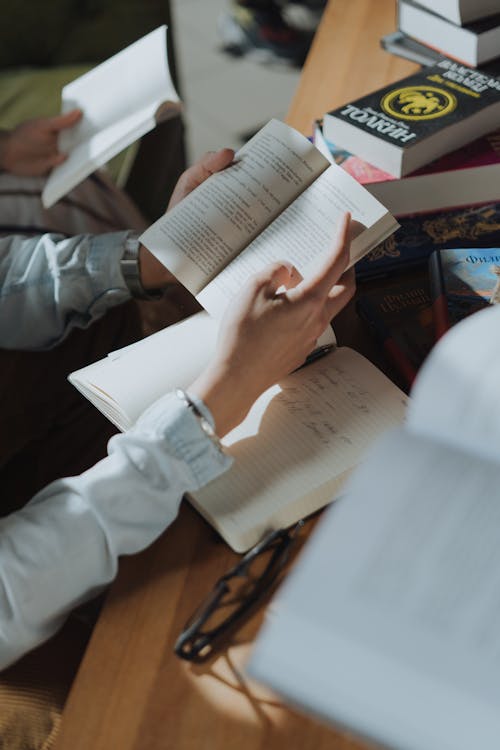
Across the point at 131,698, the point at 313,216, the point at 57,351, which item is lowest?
the point at 57,351

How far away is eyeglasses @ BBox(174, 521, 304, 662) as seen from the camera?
643 mm

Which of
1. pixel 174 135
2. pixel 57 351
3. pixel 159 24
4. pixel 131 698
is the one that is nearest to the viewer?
pixel 131 698

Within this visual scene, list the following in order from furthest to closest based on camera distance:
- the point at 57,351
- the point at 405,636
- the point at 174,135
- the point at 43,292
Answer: the point at 174,135, the point at 57,351, the point at 43,292, the point at 405,636

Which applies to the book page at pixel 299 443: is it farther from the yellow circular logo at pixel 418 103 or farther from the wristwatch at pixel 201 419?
the yellow circular logo at pixel 418 103

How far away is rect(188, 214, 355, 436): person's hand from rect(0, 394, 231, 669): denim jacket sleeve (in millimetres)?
32

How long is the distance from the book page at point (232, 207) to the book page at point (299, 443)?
14 cm

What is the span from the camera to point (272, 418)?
2.53 feet

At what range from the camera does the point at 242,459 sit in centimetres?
74

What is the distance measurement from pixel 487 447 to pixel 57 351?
779 mm

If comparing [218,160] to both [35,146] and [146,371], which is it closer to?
[146,371]

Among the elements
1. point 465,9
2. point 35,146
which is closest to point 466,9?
point 465,9

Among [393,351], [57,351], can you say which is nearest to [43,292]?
[57,351]

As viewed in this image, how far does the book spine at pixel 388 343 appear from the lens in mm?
798

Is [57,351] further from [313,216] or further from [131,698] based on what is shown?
[131,698]
